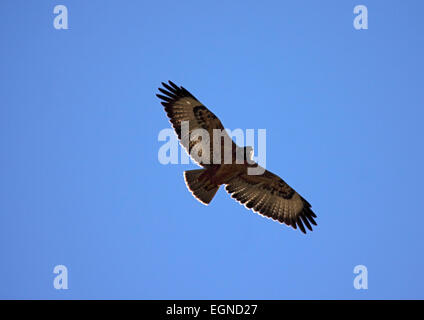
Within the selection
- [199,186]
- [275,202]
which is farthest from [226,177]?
[275,202]

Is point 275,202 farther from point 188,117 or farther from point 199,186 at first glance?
point 188,117

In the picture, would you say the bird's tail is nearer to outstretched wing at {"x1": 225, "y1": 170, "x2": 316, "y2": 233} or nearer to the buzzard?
the buzzard

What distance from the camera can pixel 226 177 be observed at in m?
10.4

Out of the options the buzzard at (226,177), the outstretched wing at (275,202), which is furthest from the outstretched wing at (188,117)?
the outstretched wing at (275,202)

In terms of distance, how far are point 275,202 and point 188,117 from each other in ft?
8.05

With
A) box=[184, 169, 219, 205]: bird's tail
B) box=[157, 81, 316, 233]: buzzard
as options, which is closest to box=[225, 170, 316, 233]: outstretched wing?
box=[157, 81, 316, 233]: buzzard

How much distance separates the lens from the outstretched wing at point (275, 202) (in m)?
10.7

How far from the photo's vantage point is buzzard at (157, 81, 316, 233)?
32.8 ft

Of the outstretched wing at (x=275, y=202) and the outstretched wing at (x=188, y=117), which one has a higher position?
the outstretched wing at (x=188, y=117)

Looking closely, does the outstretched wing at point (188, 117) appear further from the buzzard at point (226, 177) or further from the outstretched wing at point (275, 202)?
the outstretched wing at point (275, 202)

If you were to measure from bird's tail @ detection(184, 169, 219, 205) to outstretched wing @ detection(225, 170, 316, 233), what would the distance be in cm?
58

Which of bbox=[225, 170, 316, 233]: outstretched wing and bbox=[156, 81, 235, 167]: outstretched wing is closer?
bbox=[156, 81, 235, 167]: outstretched wing

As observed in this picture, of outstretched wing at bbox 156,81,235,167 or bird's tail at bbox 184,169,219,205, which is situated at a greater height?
outstretched wing at bbox 156,81,235,167
